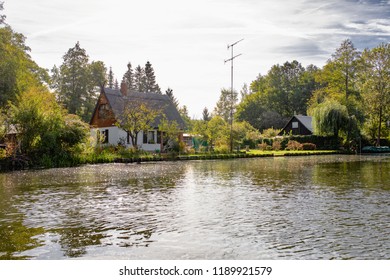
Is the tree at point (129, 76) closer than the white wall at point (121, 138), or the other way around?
the white wall at point (121, 138)

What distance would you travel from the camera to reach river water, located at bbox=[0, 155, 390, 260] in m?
6.02

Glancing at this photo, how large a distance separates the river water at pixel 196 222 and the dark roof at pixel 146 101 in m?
26.5

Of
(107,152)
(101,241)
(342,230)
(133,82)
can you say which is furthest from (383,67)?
(133,82)

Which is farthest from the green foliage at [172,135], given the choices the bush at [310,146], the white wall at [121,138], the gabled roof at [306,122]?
the gabled roof at [306,122]

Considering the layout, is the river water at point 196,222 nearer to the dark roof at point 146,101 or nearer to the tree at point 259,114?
the dark roof at point 146,101

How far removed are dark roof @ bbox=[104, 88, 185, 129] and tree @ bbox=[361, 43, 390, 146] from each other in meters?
23.1

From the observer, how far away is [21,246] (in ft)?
20.6

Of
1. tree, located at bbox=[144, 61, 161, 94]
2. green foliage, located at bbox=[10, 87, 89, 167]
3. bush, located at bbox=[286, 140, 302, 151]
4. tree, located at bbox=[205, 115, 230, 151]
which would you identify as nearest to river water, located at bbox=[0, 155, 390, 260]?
green foliage, located at bbox=[10, 87, 89, 167]

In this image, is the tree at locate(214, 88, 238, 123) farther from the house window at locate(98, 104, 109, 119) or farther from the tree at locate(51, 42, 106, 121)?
the house window at locate(98, 104, 109, 119)

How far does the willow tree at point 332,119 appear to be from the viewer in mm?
46562

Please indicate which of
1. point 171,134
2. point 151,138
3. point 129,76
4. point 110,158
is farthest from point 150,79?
point 110,158

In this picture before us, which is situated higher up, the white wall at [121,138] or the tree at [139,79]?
the tree at [139,79]

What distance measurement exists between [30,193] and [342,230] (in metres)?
9.58

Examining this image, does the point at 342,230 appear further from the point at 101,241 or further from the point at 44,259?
the point at 44,259
